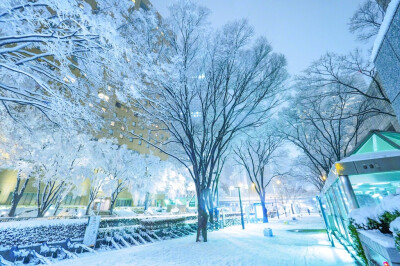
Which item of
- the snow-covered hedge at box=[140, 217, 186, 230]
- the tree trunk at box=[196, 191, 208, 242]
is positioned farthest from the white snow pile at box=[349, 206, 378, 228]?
the snow-covered hedge at box=[140, 217, 186, 230]

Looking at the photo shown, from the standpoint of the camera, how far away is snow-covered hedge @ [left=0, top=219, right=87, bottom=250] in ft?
23.7

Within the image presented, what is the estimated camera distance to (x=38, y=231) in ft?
26.4

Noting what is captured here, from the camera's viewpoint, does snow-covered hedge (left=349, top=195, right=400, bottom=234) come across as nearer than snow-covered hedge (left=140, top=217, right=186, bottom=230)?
Yes

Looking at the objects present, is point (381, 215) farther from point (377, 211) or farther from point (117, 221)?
point (117, 221)

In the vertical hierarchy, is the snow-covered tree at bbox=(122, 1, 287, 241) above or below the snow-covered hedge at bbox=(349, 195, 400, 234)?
above

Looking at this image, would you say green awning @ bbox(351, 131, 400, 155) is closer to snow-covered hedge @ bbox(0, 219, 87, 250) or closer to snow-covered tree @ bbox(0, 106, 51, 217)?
snow-covered hedge @ bbox(0, 219, 87, 250)

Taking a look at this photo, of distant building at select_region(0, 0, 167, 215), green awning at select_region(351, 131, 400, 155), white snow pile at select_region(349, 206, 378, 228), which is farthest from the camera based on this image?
distant building at select_region(0, 0, 167, 215)

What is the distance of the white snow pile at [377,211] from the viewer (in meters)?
2.47

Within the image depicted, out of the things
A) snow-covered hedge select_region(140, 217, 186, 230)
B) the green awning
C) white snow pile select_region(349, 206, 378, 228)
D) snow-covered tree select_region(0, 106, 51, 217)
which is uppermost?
snow-covered tree select_region(0, 106, 51, 217)

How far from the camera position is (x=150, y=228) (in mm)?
13133

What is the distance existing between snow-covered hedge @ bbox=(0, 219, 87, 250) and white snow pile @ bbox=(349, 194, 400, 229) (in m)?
11.8

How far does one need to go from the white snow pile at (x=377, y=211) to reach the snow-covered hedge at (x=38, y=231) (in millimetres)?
11782

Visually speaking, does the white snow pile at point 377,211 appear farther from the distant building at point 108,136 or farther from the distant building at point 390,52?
the distant building at point 108,136

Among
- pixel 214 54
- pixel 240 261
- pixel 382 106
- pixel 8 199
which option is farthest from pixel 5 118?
pixel 382 106
